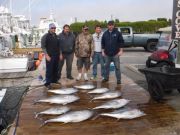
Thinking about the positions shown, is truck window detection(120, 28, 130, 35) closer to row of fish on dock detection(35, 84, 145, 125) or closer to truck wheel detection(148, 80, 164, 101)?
row of fish on dock detection(35, 84, 145, 125)

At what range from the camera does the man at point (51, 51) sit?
33.4 ft

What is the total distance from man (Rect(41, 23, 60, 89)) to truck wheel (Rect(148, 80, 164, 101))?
2.98 metres

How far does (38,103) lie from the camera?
27.8ft

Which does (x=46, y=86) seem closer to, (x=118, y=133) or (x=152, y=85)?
(x=152, y=85)

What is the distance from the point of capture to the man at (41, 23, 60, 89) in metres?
10.2

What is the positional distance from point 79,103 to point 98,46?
296cm

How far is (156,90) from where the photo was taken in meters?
8.48

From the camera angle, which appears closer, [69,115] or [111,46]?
[69,115]

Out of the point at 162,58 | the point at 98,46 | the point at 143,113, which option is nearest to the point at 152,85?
the point at 143,113

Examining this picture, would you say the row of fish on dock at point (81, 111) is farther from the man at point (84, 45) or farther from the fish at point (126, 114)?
the man at point (84, 45)

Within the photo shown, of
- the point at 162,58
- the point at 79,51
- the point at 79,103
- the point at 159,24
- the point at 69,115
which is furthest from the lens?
the point at 159,24

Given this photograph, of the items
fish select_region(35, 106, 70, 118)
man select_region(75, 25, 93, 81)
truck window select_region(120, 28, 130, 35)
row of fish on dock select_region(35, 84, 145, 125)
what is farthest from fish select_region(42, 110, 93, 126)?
truck window select_region(120, 28, 130, 35)

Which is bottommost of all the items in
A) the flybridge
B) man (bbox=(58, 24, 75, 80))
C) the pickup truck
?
the pickup truck

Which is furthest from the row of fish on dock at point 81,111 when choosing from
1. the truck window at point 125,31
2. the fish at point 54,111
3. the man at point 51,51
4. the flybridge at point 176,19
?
the truck window at point 125,31
